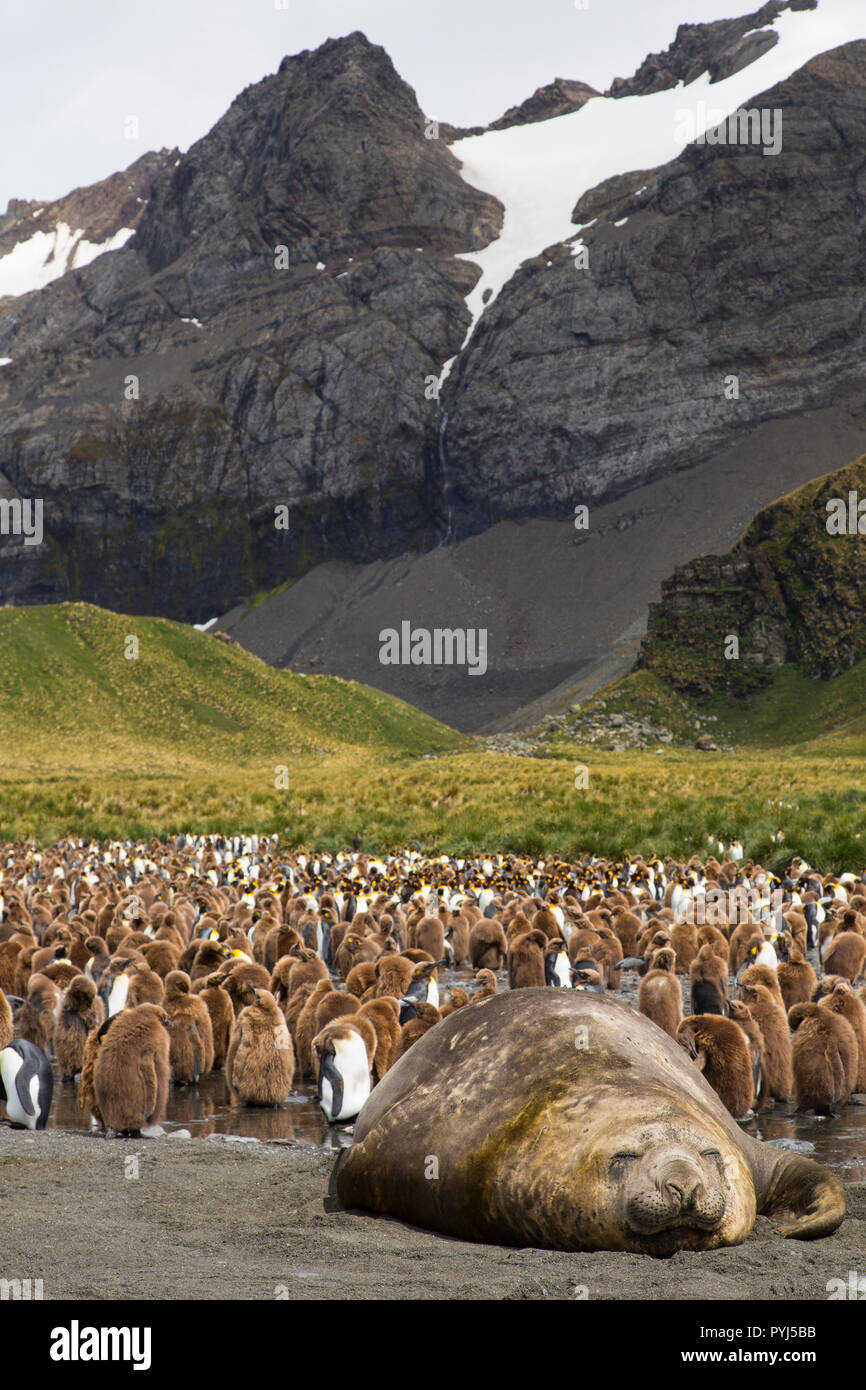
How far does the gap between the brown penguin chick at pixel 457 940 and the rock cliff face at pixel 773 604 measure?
245ft

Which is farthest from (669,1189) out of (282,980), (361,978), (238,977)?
(282,980)

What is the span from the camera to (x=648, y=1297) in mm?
4340

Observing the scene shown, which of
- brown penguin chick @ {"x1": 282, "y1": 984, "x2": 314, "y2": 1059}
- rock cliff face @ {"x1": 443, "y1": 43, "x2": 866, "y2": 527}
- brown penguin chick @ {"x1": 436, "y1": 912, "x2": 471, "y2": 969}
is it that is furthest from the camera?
rock cliff face @ {"x1": 443, "y1": 43, "x2": 866, "y2": 527}

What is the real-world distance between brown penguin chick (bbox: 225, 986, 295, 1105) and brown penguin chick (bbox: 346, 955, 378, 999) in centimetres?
253

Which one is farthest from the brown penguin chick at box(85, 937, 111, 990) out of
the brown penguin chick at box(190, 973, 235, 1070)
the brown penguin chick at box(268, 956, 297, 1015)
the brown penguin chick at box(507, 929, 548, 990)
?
the brown penguin chick at box(507, 929, 548, 990)

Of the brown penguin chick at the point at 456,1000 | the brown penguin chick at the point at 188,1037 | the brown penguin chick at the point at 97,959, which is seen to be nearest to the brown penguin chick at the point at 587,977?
the brown penguin chick at the point at 456,1000

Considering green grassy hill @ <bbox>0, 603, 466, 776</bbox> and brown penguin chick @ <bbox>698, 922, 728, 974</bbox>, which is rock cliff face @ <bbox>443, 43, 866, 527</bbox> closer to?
green grassy hill @ <bbox>0, 603, 466, 776</bbox>

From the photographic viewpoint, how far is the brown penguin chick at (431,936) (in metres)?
16.9

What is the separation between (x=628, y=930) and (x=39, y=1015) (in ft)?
30.0

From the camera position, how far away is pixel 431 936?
55.3 feet

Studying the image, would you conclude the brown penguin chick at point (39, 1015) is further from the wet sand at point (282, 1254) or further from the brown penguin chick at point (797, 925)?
the brown penguin chick at point (797, 925)

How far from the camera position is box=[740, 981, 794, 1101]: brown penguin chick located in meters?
9.49

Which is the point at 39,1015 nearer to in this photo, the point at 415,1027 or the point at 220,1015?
the point at 220,1015
